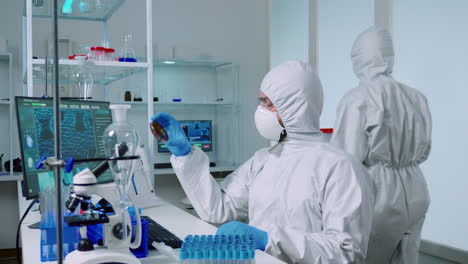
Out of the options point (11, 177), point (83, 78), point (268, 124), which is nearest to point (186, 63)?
point (11, 177)

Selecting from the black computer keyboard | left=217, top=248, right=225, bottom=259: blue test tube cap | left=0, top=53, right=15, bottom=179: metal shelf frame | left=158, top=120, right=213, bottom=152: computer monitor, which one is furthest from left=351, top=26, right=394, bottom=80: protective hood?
left=0, top=53, right=15, bottom=179: metal shelf frame

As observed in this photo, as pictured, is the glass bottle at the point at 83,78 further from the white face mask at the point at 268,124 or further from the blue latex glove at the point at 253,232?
the blue latex glove at the point at 253,232

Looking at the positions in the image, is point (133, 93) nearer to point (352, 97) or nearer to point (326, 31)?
point (326, 31)

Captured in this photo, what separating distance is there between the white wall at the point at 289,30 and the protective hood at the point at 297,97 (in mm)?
3156

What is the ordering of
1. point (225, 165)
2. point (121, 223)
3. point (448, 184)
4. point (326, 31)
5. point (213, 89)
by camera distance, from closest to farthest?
point (121, 223) → point (448, 184) → point (326, 31) → point (225, 165) → point (213, 89)

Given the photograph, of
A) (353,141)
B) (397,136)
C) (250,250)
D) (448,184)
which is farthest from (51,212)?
(448,184)

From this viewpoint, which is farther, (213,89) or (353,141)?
(213,89)

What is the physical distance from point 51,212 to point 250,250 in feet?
1.86

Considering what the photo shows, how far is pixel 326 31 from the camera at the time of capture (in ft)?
14.4

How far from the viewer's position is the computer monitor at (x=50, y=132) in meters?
1.58

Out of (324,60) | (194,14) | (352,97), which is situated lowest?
(352,97)

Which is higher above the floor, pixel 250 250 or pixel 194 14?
pixel 194 14

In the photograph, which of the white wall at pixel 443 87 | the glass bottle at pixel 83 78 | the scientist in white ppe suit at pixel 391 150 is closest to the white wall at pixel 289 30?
the white wall at pixel 443 87

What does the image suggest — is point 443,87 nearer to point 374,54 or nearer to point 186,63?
point 374,54
